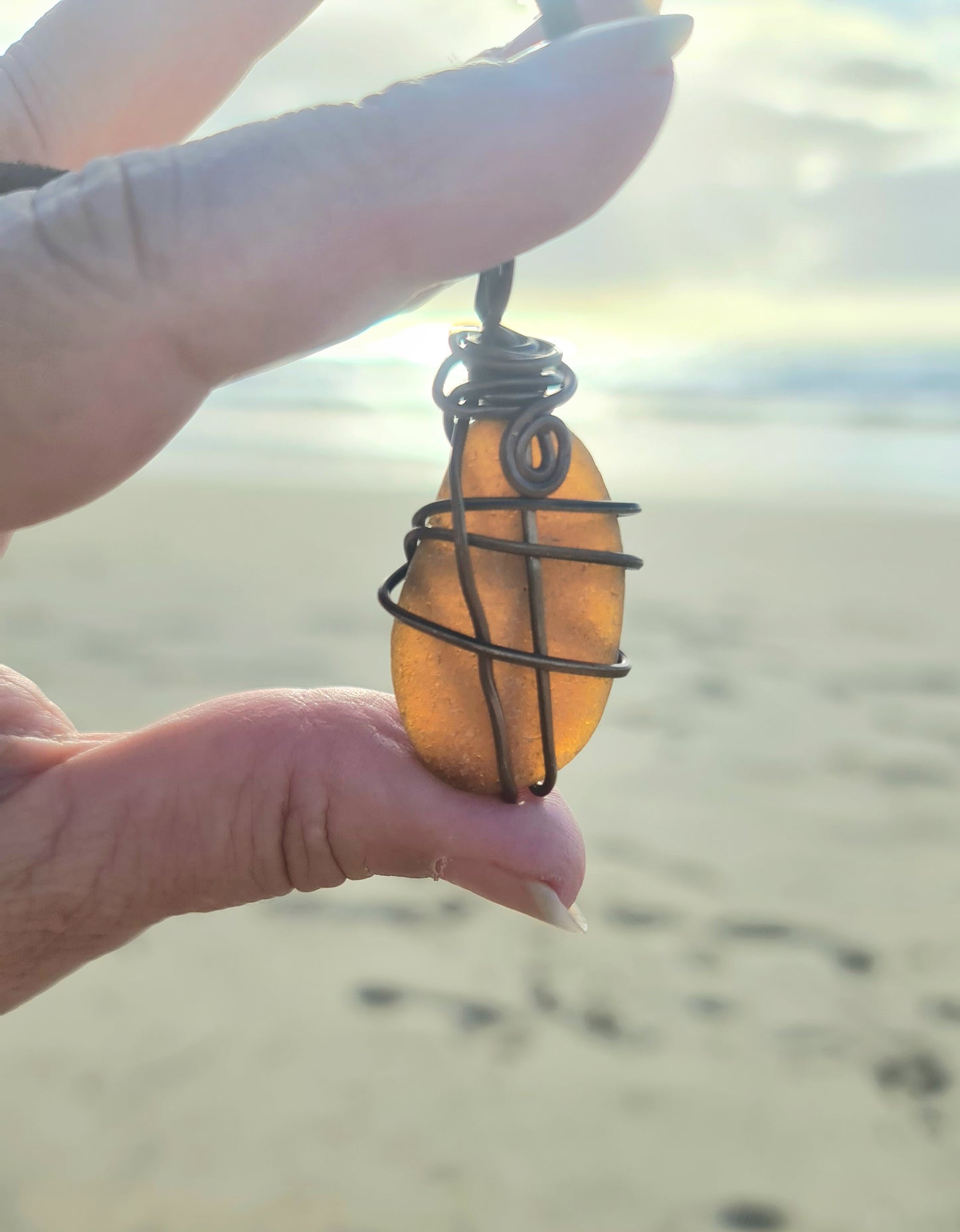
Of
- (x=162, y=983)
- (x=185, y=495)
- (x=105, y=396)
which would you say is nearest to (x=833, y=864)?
(x=162, y=983)

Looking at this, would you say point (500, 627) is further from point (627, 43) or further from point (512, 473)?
point (627, 43)

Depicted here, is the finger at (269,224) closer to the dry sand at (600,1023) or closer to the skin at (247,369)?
the skin at (247,369)

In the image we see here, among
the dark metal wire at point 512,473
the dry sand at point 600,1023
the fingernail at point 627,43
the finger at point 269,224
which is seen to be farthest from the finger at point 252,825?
the fingernail at point 627,43

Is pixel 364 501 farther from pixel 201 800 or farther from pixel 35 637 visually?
pixel 201 800

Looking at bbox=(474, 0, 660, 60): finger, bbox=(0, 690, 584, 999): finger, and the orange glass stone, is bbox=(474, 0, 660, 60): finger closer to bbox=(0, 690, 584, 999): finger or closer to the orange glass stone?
the orange glass stone

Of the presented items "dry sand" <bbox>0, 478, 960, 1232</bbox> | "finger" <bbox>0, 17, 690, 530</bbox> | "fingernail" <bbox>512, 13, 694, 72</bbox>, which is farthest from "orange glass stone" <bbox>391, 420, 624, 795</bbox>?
"dry sand" <bbox>0, 478, 960, 1232</bbox>

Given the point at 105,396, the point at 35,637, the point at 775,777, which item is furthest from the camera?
the point at 35,637

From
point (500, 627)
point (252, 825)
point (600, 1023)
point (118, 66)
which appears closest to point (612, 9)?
point (500, 627)
